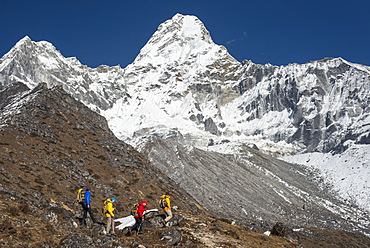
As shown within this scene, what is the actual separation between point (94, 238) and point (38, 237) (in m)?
2.80

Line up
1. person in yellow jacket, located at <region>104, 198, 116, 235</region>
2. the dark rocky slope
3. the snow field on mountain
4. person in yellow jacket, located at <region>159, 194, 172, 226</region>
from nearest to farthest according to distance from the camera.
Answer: the dark rocky slope
person in yellow jacket, located at <region>104, 198, 116, 235</region>
person in yellow jacket, located at <region>159, 194, 172, 226</region>
the snow field on mountain

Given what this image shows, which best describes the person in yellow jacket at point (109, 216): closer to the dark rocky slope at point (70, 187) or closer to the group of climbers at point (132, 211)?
the group of climbers at point (132, 211)

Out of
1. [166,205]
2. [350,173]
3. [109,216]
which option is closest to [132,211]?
[109,216]

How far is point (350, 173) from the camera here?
168125 mm

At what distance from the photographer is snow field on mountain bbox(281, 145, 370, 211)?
14601 cm

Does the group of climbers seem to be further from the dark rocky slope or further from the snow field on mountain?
the snow field on mountain

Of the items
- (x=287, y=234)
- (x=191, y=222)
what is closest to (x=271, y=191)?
(x=287, y=234)

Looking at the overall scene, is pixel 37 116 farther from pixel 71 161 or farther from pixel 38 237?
pixel 38 237

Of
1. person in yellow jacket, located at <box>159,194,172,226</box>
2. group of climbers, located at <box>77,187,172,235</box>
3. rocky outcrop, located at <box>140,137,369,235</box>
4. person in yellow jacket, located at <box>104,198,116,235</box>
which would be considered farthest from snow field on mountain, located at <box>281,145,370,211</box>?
person in yellow jacket, located at <box>104,198,116,235</box>

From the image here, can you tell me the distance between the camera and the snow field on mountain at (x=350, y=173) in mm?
146012

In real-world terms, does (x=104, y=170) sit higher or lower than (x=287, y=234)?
higher

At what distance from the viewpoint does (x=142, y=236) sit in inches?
886

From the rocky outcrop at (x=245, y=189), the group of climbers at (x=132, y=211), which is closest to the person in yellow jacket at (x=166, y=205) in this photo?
the group of climbers at (x=132, y=211)

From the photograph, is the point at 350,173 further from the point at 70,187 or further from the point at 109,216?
the point at 109,216
